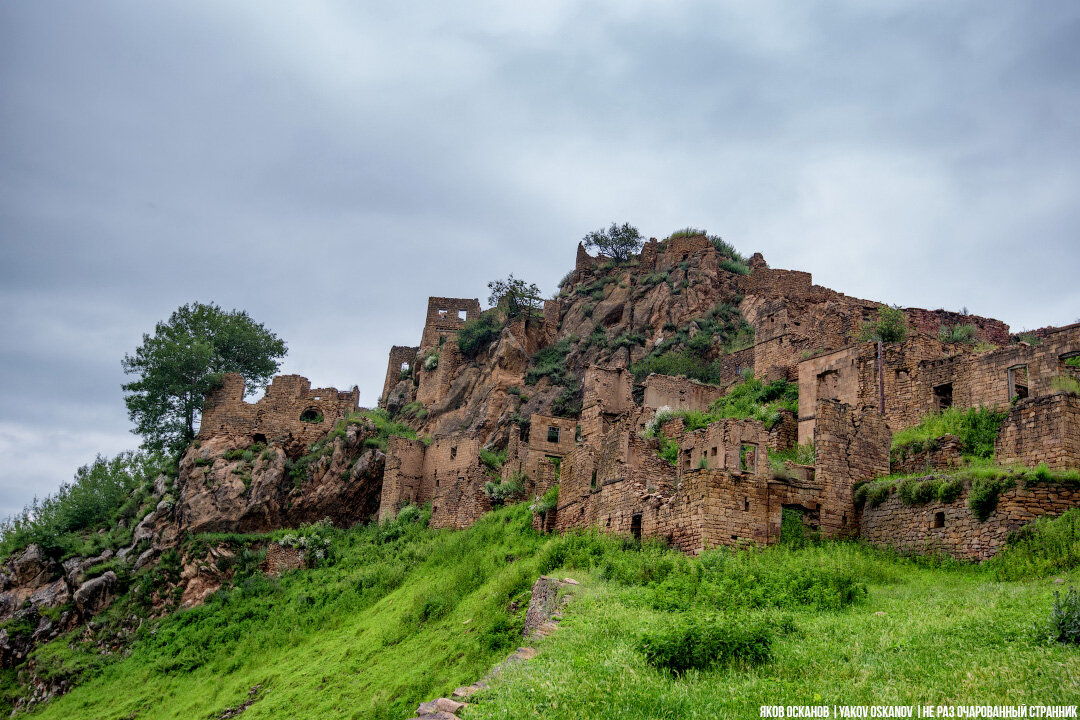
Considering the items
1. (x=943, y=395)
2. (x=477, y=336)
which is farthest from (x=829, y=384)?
(x=477, y=336)

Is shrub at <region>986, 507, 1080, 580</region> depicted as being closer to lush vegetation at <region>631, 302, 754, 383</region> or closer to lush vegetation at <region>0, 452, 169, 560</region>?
lush vegetation at <region>631, 302, 754, 383</region>

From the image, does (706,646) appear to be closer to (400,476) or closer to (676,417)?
(676,417)

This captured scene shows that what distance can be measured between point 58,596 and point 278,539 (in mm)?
8949

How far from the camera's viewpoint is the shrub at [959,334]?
35.6 metres

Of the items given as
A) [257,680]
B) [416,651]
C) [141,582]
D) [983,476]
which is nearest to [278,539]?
[141,582]

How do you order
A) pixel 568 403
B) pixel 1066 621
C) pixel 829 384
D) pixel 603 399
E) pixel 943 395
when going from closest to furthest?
pixel 1066 621 < pixel 943 395 < pixel 829 384 < pixel 603 399 < pixel 568 403

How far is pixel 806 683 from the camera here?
39.8ft

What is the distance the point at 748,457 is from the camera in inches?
1041

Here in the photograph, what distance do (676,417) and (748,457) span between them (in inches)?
385

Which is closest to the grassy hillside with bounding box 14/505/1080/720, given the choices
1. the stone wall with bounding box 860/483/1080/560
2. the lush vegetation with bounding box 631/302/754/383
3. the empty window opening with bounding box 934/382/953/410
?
the stone wall with bounding box 860/483/1080/560

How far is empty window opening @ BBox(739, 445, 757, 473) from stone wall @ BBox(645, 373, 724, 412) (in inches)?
424

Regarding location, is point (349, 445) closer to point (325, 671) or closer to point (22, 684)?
point (22, 684)

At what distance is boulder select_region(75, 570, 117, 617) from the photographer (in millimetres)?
38656

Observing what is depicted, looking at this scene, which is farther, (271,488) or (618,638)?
(271,488)
